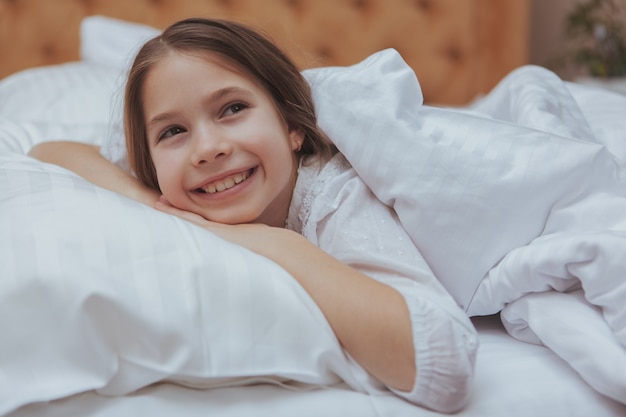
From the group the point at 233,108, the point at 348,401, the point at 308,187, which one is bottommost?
the point at 348,401

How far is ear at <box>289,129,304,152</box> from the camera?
1041 millimetres

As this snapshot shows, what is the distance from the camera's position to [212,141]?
36.3 inches

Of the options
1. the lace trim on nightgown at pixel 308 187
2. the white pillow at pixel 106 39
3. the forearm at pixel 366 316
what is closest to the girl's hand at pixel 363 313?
the forearm at pixel 366 316

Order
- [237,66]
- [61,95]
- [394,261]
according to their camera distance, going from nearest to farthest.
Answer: [394,261] < [237,66] < [61,95]

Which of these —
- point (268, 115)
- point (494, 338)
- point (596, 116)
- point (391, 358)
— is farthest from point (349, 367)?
point (596, 116)

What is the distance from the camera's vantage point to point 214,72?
971 mm

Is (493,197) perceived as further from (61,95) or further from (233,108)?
(61,95)

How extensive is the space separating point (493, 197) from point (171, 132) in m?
0.46

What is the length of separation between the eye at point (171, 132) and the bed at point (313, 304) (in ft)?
0.54

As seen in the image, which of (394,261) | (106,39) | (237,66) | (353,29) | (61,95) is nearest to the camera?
(394,261)

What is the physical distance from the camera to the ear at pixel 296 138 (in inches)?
41.0

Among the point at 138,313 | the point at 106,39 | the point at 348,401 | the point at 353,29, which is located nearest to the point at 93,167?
the point at 138,313

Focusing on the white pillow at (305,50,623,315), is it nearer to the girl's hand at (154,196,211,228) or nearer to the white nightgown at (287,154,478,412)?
the white nightgown at (287,154,478,412)

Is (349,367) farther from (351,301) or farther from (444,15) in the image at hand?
(444,15)
